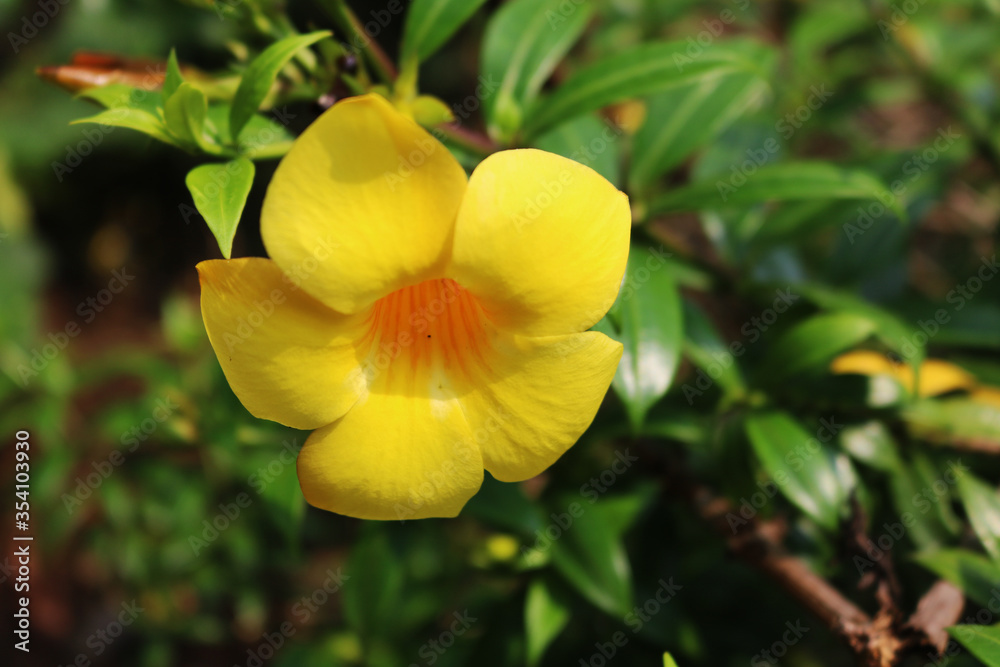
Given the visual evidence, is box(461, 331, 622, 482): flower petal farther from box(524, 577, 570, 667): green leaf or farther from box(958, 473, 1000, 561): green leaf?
box(958, 473, 1000, 561): green leaf

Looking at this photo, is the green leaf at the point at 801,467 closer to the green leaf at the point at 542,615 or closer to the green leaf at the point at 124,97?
the green leaf at the point at 542,615

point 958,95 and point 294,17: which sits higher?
point 958,95

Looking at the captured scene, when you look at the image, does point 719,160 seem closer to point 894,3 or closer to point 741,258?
point 741,258

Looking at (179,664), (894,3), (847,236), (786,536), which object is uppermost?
(894,3)

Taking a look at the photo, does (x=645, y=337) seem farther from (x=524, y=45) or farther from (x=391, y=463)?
(x=524, y=45)

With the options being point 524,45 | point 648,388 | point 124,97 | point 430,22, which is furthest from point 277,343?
point 524,45

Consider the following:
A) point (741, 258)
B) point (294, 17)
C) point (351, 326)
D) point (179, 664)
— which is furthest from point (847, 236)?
point (179, 664)
